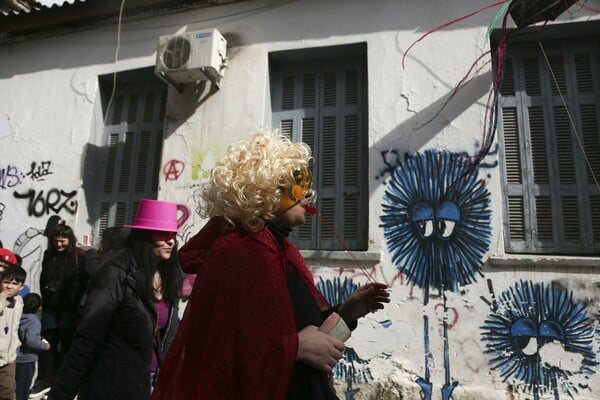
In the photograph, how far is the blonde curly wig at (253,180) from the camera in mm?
1469

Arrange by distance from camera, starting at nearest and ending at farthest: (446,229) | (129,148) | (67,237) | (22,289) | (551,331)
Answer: (551,331), (446,229), (67,237), (22,289), (129,148)

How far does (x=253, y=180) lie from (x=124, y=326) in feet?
3.84

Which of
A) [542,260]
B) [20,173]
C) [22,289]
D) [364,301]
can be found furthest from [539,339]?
[20,173]

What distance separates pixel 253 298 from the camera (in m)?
1.30

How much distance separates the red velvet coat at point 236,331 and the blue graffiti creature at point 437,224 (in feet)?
9.63

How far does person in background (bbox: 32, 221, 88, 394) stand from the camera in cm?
424

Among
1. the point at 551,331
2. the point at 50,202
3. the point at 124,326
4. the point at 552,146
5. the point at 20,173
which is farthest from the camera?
the point at 20,173

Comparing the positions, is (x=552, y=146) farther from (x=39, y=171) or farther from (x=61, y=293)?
(x=39, y=171)

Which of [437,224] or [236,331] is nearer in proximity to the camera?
[236,331]

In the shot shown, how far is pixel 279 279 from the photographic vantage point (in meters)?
1.39

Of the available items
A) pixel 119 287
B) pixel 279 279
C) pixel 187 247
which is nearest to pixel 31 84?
pixel 119 287

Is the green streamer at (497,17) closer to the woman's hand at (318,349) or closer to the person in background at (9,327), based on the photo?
the woman's hand at (318,349)

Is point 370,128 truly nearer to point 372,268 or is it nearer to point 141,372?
point 372,268

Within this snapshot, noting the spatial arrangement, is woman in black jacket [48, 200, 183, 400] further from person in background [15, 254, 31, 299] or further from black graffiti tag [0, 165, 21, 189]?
black graffiti tag [0, 165, 21, 189]
